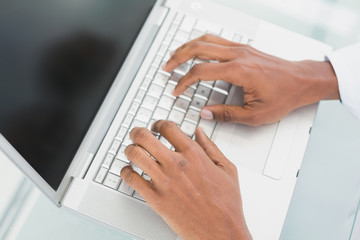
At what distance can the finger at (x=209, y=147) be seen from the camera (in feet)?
2.30

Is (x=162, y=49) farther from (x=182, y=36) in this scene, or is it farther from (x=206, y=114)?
(x=206, y=114)

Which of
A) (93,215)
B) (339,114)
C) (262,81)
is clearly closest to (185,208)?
(93,215)

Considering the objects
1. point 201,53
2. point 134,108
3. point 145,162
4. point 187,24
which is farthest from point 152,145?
point 187,24

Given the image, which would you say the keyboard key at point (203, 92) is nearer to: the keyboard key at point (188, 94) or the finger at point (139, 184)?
the keyboard key at point (188, 94)

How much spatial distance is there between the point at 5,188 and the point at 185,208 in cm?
→ 39

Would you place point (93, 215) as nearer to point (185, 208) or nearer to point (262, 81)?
point (185, 208)

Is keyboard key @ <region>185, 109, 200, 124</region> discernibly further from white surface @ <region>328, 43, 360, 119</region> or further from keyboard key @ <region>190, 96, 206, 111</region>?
white surface @ <region>328, 43, 360, 119</region>

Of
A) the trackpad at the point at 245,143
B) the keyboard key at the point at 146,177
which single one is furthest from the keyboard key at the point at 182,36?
the keyboard key at the point at 146,177

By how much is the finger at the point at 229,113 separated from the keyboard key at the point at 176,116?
0.13 feet

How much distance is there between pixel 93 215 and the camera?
0.68 meters

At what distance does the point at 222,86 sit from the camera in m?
0.81

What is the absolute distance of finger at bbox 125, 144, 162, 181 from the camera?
0.64 metres

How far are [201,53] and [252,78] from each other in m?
0.11

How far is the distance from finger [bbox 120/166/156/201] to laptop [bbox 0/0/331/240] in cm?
4
